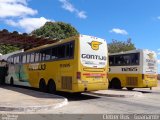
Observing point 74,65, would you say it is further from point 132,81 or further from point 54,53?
point 132,81

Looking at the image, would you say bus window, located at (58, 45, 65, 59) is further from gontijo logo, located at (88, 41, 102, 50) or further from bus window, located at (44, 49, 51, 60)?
gontijo logo, located at (88, 41, 102, 50)

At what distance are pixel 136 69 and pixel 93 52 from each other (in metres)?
7.17

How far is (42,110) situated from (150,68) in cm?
1284

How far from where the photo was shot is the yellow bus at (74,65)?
16125mm

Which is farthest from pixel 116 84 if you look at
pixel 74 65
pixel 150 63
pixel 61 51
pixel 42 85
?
pixel 74 65

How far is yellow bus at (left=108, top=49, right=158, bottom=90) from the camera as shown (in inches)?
893

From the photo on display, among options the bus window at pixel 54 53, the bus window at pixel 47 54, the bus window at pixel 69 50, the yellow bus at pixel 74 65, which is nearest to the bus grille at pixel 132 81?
the yellow bus at pixel 74 65

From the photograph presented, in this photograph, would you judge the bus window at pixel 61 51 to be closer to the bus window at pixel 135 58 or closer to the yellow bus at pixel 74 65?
the yellow bus at pixel 74 65

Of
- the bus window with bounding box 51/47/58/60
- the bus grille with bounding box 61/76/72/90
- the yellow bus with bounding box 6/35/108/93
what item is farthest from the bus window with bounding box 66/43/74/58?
the bus window with bounding box 51/47/58/60

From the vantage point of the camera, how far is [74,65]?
16203 millimetres

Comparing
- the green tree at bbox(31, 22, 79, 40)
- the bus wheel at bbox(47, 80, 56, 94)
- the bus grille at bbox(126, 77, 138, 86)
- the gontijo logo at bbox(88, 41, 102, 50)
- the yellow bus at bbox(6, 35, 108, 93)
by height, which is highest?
the green tree at bbox(31, 22, 79, 40)

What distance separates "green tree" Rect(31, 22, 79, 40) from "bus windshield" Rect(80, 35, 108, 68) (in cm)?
4340

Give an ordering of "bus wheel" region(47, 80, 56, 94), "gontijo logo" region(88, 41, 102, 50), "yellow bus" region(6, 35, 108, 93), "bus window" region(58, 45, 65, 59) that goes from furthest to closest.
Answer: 1. "bus wheel" region(47, 80, 56, 94)
2. "bus window" region(58, 45, 65, 59)
3. "gontijo logo" region(88, 41, 102, 50)
4. "yellow bus" region(6, 35, 108, 93)

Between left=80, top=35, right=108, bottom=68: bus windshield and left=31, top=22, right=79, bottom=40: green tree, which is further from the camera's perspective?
left=31, top=22, right=79, bottom=40: green tree
